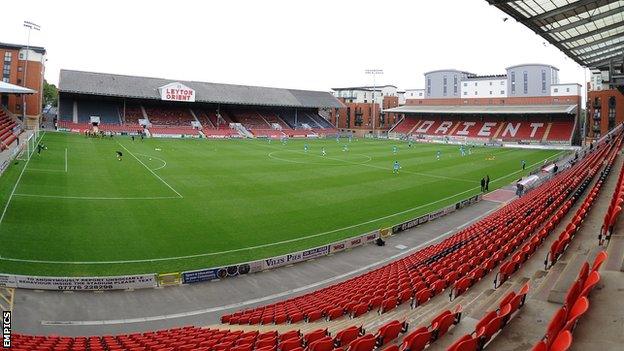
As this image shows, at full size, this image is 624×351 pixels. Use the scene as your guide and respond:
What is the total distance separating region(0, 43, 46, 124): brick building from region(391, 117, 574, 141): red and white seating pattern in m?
70.7

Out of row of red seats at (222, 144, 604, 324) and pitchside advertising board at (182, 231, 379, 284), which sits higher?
row of red seats at (222, 144, 604, 324)

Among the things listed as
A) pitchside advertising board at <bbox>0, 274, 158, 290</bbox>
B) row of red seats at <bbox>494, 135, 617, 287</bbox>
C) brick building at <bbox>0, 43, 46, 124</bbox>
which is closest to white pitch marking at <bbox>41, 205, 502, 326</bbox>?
pitchside advertising board at <bbox>0, 274, 158, 290</bbox>

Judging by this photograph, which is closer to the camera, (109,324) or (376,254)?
(109,324)

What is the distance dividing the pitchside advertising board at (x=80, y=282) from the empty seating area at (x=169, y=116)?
6689 cm

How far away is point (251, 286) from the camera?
55.7 feet

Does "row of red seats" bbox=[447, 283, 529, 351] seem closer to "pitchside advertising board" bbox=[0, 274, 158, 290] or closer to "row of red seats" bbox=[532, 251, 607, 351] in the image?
"row of red seats" bbox=[532, 251, 607, 351]

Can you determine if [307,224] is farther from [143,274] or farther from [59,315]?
[59,315]

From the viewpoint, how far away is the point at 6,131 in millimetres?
46625

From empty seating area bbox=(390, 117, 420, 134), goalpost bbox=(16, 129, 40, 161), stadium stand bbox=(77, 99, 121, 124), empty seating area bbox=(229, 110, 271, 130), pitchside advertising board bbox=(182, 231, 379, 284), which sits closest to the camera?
pitchside advertising board bbox=(182, 231, 379, 284)

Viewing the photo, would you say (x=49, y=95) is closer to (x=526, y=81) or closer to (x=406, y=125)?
(x=406, y=125)

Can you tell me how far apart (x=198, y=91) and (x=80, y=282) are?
72.3 metres

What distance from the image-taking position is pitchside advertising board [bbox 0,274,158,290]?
15.2m

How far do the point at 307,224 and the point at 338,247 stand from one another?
413 centimetres

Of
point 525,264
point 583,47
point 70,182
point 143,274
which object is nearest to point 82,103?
point 70,182
